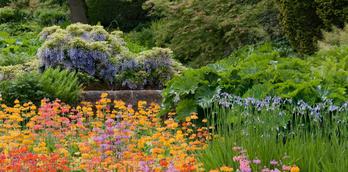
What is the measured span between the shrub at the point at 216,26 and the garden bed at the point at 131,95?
420 cm

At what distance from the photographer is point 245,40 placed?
13984 millimetres

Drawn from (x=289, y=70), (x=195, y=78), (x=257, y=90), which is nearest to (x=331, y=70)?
(x=289, y=70)

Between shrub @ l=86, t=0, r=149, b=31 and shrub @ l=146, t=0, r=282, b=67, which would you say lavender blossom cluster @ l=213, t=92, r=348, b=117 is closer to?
shrub @ l=146, t=0, r=282, b=67

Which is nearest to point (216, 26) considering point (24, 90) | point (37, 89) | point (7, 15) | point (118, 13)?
point (37, 89)

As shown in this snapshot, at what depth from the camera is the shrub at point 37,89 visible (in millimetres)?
9031

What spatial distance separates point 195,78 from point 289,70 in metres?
1.06

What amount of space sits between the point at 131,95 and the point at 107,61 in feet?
3.07

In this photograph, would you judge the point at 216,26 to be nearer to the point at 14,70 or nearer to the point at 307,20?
the point at 307,20

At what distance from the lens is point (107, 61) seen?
10508 millimetres

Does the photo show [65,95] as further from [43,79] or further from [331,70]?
[331,70]

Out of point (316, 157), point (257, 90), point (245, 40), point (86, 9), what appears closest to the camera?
point (316, 157)

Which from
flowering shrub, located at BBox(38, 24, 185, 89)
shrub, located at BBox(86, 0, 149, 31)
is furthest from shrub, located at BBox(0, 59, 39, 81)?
shrub, located at BBox(86, 0, 149, 31)

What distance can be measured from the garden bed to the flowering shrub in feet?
1.38

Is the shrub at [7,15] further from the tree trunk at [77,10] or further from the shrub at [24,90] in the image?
the shrub at [24,90]
